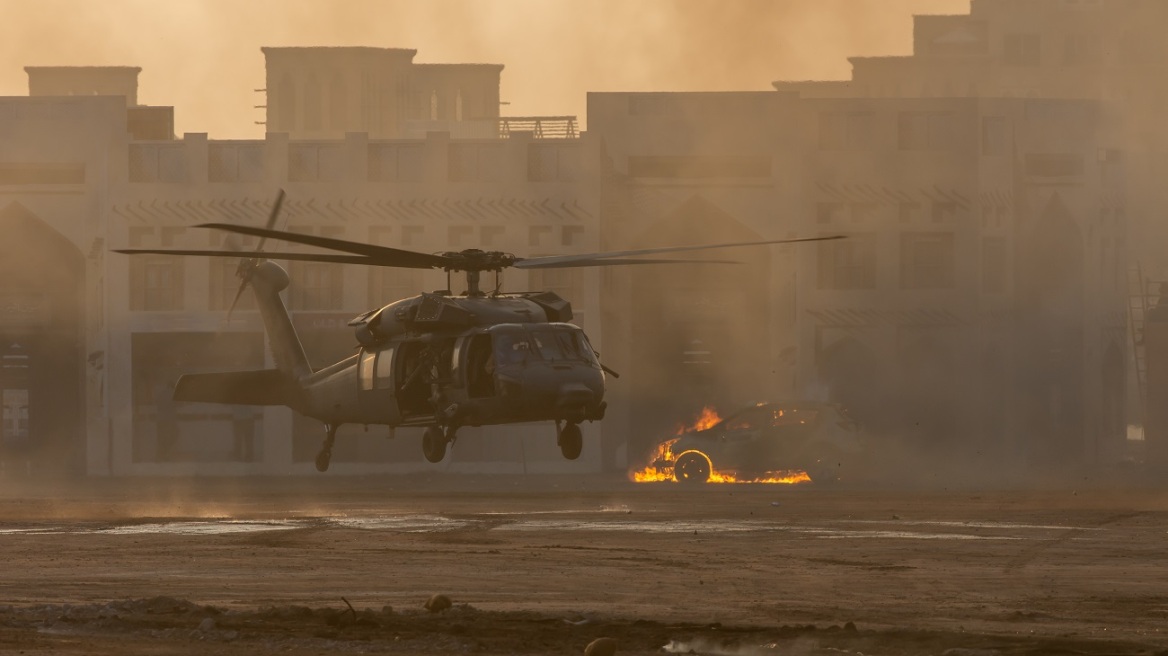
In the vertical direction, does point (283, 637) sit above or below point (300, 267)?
below

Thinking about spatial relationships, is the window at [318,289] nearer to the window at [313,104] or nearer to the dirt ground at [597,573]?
the dirt ground at [597,573]

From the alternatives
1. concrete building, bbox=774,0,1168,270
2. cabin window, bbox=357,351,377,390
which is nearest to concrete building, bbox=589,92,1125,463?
cabin window, bbox=357,351,377,390

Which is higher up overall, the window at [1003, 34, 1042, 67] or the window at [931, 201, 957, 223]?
the window at [1003, 34, 1042, 67]

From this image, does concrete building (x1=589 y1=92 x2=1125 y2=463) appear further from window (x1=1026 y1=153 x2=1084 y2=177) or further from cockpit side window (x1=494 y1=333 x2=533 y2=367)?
cockpit side window (x1=494 y1=333 x2=533 y2=367)

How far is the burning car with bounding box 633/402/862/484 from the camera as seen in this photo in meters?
47.1

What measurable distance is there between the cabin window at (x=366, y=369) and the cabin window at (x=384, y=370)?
191mm

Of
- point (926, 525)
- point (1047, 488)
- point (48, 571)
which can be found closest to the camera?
point (48, 571)

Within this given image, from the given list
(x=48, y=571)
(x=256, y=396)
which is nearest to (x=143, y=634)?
(x=48, y=571)

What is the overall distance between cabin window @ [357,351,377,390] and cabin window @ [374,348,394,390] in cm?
19

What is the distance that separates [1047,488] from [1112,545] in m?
18.6

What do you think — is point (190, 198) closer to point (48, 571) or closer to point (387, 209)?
point (387, 209)

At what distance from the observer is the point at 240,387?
31.8 meters

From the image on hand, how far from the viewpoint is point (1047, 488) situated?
4847 cm

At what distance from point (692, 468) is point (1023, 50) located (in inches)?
2699
